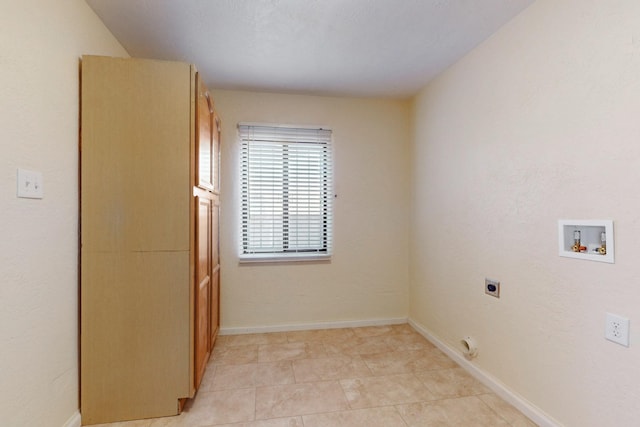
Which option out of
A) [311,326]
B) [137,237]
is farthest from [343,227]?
[137,237]

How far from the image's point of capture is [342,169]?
306 centimetres

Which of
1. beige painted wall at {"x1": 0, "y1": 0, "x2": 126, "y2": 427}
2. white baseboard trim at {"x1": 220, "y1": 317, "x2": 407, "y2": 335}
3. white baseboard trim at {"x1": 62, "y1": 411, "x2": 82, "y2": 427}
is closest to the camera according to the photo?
beige painted wall at {"x1": 0, "y1": 0, "x2": 126, "y2": 427}

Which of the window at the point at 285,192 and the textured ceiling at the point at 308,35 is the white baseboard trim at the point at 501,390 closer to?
the window at the point at 285,192

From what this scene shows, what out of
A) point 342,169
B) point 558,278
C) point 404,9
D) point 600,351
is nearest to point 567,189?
point 558,278

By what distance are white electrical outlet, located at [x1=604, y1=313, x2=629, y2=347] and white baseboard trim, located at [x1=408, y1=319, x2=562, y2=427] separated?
Result: 598mm

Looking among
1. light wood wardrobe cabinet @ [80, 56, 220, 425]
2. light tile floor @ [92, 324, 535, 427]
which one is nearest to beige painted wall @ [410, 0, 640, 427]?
light tile floor @ [92, 324, 535, 427]

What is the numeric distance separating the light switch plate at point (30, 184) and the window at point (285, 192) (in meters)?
1.64

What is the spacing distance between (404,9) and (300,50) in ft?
2.54

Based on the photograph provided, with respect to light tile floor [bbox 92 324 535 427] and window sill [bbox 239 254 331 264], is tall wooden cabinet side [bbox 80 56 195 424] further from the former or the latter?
window sill [bbox 239 254 331 264]

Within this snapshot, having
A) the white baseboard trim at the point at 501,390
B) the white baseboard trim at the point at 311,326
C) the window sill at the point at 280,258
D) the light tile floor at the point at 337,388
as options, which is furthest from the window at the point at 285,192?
the white baseboard trim at the point at 501,390

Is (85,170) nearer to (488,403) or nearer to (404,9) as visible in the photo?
(404,9)

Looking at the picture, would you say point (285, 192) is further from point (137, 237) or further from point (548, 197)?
point (548, 197)

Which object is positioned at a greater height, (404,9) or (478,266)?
(404,9)

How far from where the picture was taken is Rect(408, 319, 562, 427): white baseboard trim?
5.37ft
